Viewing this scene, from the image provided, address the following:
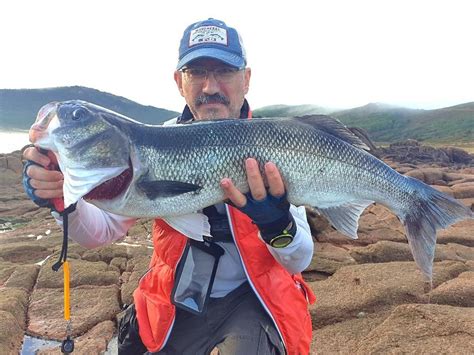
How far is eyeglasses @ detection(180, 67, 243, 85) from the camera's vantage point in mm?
4355

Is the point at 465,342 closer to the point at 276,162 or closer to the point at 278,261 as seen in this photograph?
the point at 278,261

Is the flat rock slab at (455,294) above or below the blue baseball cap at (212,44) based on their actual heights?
below

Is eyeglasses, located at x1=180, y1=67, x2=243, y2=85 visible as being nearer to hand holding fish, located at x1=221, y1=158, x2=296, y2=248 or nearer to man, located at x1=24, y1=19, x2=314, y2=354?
man, located at x1=24, y1=19, x2=314, y2=354

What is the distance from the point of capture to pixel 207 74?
437 centimetres

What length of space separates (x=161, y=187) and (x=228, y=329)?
4.84 feet

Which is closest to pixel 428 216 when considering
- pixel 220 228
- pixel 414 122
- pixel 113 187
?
pixel 220 228

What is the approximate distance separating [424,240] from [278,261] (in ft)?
4.17

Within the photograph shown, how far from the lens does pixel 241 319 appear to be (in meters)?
3.72

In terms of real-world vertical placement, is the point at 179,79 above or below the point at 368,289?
above

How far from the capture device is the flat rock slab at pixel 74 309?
19.7ft

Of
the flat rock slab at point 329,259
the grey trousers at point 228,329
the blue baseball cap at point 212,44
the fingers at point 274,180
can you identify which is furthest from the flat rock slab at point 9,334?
the flat rock slab at point 329,259

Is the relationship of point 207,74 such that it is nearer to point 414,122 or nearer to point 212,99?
point 212,99

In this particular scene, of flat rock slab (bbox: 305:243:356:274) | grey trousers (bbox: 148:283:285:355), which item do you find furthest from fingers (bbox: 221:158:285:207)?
flat rock slab (bbox: 305:243:356:274)

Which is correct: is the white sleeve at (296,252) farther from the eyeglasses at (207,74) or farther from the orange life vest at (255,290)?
the eyeglasses at (207,74)
